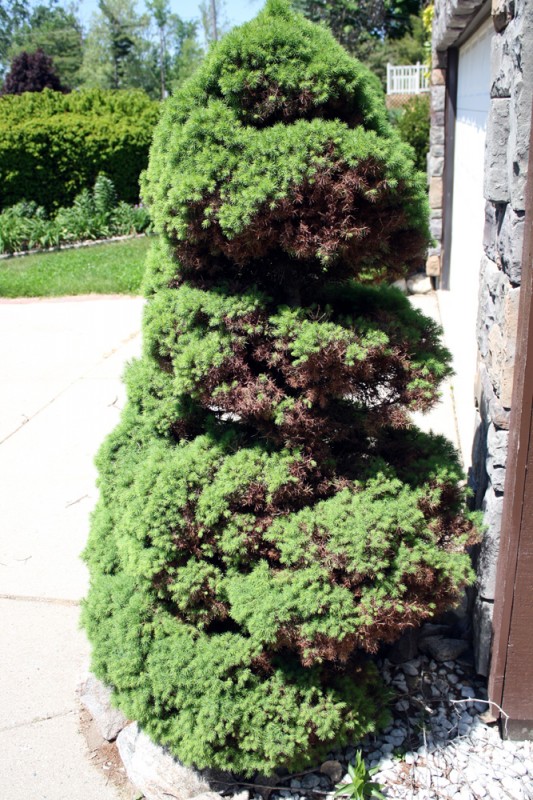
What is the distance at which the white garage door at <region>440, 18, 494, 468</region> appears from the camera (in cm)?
502

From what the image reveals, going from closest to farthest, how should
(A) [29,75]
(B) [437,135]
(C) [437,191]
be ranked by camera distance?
(B) [437,135] < (C) [437,191] < (A) [29,75]

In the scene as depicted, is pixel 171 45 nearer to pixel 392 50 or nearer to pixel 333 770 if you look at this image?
pixel 392 50

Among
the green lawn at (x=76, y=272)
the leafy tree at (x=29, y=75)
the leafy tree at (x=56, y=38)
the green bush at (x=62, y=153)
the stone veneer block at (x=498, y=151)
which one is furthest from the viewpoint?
the leafy tree at (x=56, y=38)

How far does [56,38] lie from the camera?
5828cm

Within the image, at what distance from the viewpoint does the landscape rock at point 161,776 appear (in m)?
2.50

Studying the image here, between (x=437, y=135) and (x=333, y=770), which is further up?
(x=437, y=135)

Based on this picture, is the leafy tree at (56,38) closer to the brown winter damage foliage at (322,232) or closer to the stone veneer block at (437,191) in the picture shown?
the stone veneer block at (437,191)

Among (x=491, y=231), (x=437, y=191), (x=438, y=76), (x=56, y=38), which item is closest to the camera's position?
(x=491, y=231)

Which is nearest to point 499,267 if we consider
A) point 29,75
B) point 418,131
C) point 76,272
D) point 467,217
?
point 467,217

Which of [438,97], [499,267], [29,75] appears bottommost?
[499,267]

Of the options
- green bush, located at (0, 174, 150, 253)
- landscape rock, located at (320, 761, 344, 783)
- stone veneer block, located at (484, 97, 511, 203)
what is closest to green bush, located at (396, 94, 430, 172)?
green bush, located at (0, 174, 150, 253)

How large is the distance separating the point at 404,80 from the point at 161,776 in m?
28.3

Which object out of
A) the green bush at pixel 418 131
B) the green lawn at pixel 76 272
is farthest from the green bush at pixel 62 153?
the green bush at pixel 418 131

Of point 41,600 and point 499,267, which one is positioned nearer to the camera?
point 499,267
